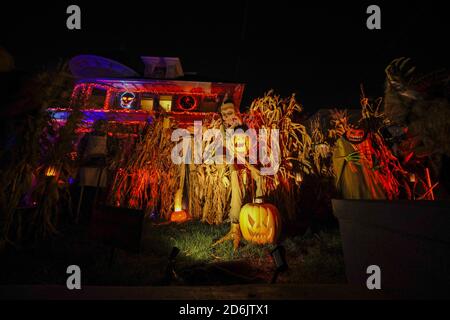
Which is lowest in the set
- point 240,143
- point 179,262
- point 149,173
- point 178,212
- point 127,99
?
point 179,262

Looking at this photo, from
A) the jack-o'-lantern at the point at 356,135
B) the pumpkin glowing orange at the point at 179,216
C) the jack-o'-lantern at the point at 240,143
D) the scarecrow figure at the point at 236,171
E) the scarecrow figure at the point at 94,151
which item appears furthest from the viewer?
the pumpkin glowing orange at the point at 179,216

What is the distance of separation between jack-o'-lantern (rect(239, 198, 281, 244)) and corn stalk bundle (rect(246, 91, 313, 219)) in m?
0.77

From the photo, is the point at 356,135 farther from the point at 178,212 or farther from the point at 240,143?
the point at 178,212

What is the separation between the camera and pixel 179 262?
3.15m

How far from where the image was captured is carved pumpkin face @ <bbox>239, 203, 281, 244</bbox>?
391 cm

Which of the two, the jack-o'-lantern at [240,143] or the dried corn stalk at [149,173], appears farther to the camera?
the dried corn stalk at [149,173]

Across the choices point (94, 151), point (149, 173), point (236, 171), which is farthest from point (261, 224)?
point (94, 151)

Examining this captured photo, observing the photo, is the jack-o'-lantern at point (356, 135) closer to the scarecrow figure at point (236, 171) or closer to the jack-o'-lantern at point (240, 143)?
the scarecrow figure at point (236, 171)

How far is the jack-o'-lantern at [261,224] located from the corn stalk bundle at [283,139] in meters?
0.77

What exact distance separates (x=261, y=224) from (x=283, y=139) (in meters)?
1.89

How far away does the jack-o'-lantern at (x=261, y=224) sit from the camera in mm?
3914

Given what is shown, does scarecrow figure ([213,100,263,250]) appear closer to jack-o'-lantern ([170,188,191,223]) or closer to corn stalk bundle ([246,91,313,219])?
corn stalk bundle ([246,91,313,219])

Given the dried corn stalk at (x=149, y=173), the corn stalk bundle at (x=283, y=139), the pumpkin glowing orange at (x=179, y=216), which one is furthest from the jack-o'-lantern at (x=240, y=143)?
the pumpkin glowing orange at (x=179, y=216)

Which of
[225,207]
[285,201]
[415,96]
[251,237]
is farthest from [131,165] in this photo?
[415,96]
